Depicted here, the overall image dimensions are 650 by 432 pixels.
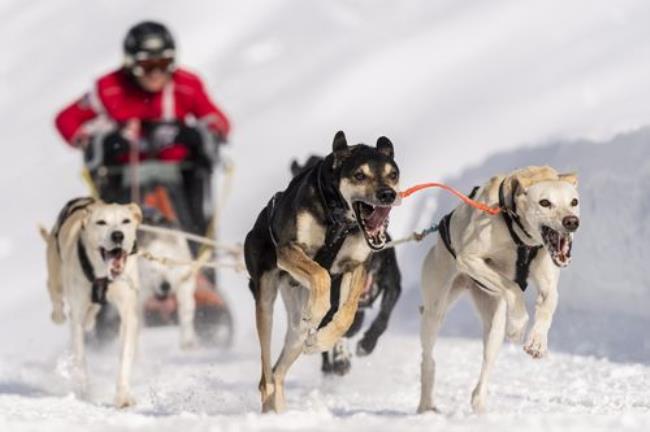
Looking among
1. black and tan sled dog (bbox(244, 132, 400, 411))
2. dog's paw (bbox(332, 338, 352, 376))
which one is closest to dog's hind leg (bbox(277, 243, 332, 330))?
black and tan sled dog (bbox(244, 132, 400, 411))

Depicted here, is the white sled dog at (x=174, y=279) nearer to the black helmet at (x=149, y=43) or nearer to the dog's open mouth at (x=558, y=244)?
the black helmet at (x=149, y=43)

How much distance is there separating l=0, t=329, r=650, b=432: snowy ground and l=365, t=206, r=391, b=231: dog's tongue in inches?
27.8

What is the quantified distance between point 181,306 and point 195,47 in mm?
13290

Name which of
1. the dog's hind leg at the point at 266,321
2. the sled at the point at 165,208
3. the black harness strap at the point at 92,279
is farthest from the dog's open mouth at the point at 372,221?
the sled at the point at 165,208

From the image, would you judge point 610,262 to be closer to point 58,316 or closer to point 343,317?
point 343,317

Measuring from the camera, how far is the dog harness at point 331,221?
5.16 metres

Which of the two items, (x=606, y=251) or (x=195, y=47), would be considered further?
(x=195, y=47)

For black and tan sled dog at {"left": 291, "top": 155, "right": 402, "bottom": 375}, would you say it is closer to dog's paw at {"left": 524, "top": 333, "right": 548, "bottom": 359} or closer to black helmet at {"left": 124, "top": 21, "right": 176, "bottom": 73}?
dog's paw at {"left": 524, "top": 333, "right": 548, "bottom": 359}

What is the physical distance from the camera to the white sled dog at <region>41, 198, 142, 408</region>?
666cm

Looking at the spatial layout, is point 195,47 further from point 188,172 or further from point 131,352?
point 131,352

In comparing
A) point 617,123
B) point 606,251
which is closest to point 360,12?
point 617,123

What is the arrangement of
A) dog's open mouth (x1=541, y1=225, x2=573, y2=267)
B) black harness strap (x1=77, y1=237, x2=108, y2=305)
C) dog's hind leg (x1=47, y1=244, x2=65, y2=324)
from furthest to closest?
dog's hind leg (x1=47, y1=244, x2=65, y2=324)
black harness strap (x1=77, y1=237, x2=108, y2=305)
dog's open mouth (x1=541, y1=225, x2=573, y2=267)

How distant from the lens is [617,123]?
940cm

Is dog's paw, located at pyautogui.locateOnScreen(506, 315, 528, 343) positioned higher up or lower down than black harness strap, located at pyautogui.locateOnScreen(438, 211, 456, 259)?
lower down
